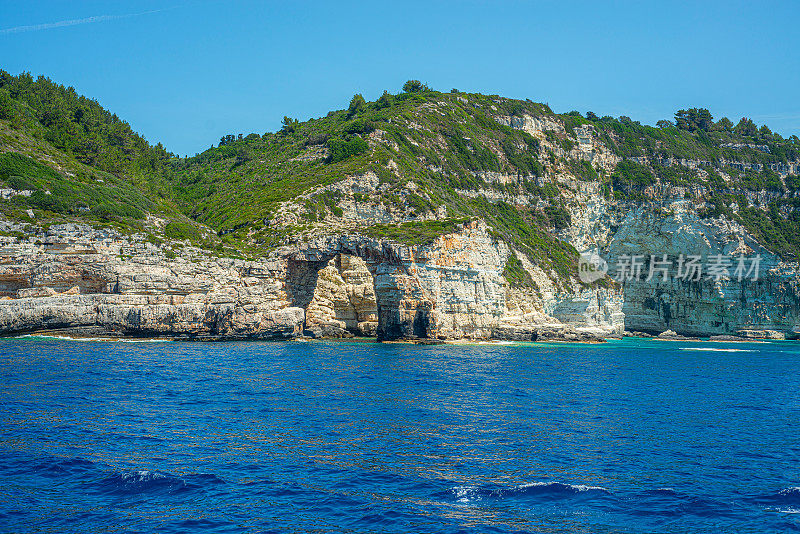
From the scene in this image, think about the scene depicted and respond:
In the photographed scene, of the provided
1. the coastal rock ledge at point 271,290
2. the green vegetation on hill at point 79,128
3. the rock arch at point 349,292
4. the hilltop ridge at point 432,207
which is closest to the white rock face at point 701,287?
the hilltop ridge at point 432,207

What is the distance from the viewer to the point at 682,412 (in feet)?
103

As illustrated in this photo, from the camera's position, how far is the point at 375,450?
21.9 meters

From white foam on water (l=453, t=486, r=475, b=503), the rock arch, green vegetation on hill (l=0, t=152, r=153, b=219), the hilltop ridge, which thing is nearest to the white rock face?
the hilltop ridge

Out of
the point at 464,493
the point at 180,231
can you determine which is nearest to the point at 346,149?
the point at 180,231

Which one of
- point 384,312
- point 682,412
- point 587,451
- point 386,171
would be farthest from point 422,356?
point 386,171

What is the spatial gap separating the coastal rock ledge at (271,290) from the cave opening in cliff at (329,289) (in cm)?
11

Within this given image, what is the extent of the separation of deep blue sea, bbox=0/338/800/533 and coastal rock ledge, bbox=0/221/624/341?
9.43 metres

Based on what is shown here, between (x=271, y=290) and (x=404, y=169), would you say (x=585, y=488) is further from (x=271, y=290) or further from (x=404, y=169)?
(x=404, y=169)

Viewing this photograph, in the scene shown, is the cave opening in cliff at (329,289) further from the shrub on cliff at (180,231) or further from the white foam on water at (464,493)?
the white foam on water at (464,493)

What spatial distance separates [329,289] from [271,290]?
269 inches

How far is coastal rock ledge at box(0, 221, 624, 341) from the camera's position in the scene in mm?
50531

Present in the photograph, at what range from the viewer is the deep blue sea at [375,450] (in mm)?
15727

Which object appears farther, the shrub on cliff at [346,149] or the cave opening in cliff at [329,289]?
the shrub on cliff at [346,149]

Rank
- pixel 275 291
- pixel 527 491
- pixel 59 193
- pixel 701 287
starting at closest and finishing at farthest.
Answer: pixel 527 491
pixel 59 193
pixel 275 291
pixel 701 287
